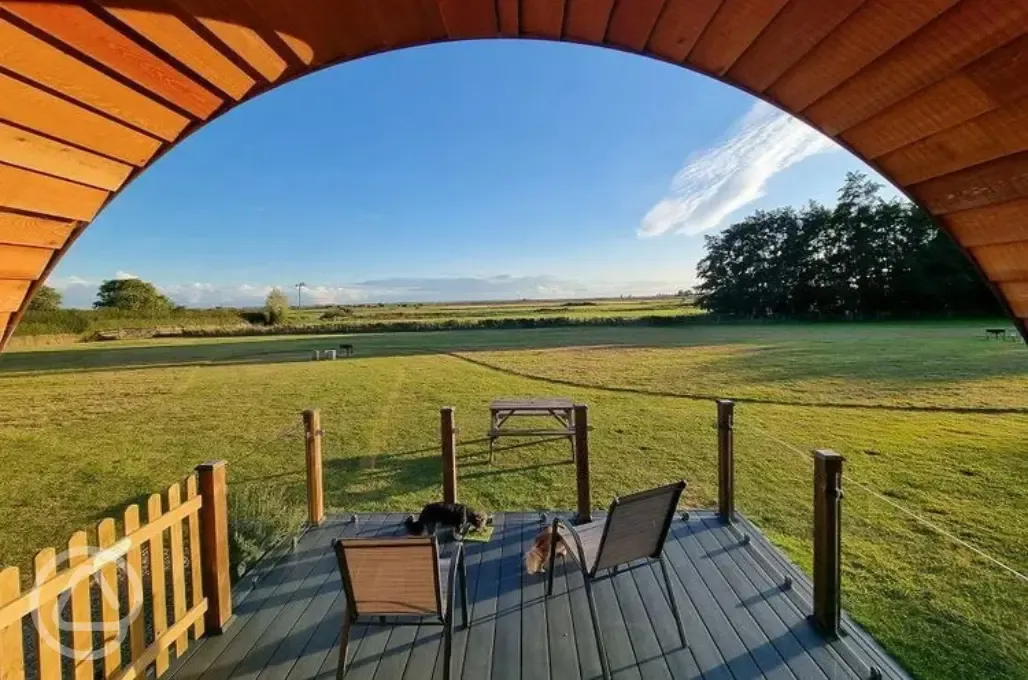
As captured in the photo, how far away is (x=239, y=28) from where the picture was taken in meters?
1.37

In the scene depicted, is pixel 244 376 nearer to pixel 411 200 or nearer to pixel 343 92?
pixel 343 92

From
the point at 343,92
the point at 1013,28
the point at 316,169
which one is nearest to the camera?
the point at 1013,28

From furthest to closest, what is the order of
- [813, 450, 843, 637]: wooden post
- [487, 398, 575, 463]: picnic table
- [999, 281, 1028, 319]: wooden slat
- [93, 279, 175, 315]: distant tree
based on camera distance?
[93, 279, 175, 315]: distant tree < [487, 398, 575, 463]: picnic table < [813, 450, 843, 637]: wooden post < [999, 281, 1028, 319]: wooden slat

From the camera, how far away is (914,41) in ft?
4.08

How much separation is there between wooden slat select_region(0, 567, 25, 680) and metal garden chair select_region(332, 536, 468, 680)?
35.8 inches

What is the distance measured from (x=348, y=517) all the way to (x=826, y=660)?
3.13 m

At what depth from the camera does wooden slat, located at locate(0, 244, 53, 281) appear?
61.6 inches

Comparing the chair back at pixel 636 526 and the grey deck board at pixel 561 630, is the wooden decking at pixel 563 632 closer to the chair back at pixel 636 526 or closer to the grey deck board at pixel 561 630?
the grey deck board at pixel 561 630

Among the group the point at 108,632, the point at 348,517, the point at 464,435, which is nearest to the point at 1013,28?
the point at 108,632

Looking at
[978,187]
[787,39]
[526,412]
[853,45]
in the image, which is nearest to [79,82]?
Answer: [787,39]

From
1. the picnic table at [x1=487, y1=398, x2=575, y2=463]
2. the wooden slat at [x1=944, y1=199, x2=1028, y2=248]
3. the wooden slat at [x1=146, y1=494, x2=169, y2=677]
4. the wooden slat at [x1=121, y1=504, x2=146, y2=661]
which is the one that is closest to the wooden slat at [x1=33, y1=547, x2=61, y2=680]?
the wooden slat at [x1=121, y1=504, x2=146, y2=661]

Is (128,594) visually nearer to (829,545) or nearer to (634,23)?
(634,23)

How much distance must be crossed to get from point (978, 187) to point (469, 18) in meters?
1.47

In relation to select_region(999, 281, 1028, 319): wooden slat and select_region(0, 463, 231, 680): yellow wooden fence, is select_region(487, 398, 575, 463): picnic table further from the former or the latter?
select_region(999, 281, 1028, 319): wooden slat
